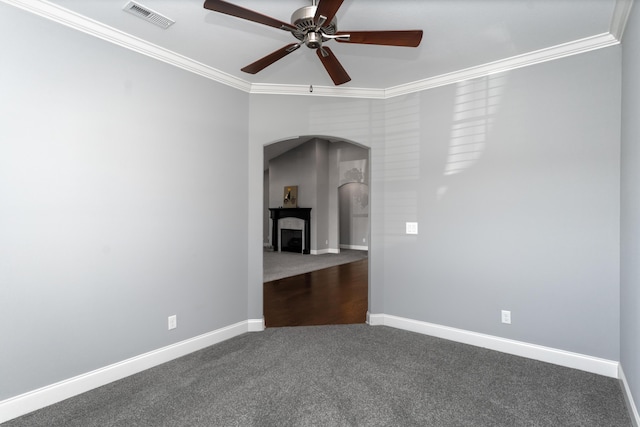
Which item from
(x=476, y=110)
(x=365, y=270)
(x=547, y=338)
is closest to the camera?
(x=547, y=338)

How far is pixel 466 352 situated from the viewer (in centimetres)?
314

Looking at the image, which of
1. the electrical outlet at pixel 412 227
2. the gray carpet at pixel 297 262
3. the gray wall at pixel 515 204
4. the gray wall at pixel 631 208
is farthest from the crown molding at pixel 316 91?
the gray carpet at pixel 297 262

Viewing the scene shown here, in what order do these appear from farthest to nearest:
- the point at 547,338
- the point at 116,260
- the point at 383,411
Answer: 1. the point at 547,338
2. the point at 116,260
3. the point at 383,411

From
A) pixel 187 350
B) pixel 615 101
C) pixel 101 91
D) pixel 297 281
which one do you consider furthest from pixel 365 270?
pixel 101 91

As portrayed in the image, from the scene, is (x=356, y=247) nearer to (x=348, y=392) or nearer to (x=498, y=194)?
(x=498, y=194)

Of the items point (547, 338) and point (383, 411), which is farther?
point (547, 338)

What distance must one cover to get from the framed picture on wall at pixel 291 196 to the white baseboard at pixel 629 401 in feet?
27.7

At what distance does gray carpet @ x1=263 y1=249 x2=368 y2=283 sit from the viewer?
712cm

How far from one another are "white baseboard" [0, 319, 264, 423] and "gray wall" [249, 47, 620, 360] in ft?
2.21

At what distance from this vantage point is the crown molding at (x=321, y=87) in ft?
7.66

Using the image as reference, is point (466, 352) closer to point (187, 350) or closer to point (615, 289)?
point (615, 289)

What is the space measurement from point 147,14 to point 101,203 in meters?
1.40

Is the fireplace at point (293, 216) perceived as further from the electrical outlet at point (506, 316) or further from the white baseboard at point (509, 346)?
the electrical outlet at point (506, 316)

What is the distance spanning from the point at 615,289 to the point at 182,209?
3.62m
